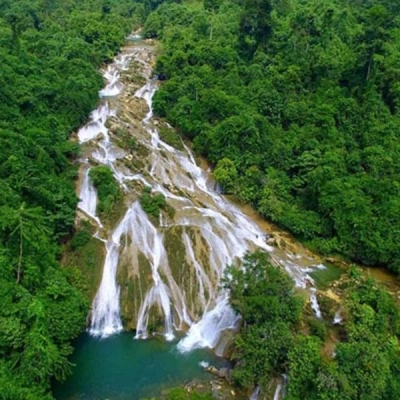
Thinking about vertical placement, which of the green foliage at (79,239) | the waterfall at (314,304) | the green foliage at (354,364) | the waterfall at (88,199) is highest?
the waterfall at (88,199)

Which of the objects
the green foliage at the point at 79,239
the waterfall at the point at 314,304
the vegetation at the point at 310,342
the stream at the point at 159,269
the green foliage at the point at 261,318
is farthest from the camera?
the green foliage at the point at 79,239

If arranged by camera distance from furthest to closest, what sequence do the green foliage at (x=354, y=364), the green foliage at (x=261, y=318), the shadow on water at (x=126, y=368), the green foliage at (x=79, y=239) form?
the green foliage at (x=79, y=239) < the shadow on water at (x=126, y=368) < the green foliage at (x=261, y=318) < the green foliage at (x=354, y=364)

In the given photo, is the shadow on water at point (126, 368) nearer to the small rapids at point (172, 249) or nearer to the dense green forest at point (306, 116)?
the small rapids at point (172, 249)

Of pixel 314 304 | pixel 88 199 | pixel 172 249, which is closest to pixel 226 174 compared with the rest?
pixel 172 249

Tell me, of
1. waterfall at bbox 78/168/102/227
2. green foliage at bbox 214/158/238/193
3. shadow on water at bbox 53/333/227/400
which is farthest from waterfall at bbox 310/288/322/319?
waterfall at bbox 78/168/102/227

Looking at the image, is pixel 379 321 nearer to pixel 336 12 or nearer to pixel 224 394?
pixel 224 394

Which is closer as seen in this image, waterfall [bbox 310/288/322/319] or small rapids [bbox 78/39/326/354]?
waterfall [bbox 310/288/322/319]

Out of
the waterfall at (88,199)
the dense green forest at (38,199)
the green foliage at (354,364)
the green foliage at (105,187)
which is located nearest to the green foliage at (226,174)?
the green foliage at (105,187)

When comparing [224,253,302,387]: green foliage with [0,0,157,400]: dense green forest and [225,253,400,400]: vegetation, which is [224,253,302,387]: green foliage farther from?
[0,0,157,400]: dense green forest
